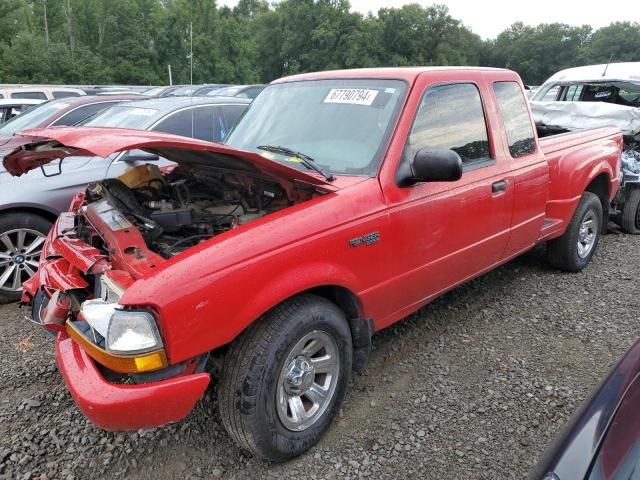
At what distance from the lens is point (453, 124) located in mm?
3328

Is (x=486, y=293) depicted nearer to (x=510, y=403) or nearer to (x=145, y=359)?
(x=510, y=403)

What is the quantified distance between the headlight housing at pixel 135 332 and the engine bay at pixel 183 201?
0.56 metres

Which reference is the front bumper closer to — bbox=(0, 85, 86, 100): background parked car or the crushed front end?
the crushed front end

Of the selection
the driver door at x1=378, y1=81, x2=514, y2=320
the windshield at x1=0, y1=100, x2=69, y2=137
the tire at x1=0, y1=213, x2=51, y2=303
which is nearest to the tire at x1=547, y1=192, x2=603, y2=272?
the driver door at x1=378, y1=81, x2=514, y2=320

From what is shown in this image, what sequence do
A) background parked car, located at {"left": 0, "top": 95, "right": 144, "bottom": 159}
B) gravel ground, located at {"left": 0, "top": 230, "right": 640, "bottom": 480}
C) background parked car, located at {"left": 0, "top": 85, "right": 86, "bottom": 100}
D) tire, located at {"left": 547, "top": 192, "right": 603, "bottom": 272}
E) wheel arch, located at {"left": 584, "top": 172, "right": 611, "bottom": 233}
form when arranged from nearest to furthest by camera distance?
gravel ground, located at {"left": 0, "top": 230, "right": 640, "bottom": 480}
tire, located at {"left": 547, "top": 192, "right": 603, "bottom": 272}
wheel arch, located at {"left": 584, "top": 172, "right": 611, "bottom": 233}
background parked car, located at {"left": 0, "top": 95, "right": 144, "bottom": 159}
background parked car, located at {"left": 0, "top": 85, "right": 86, "bottom": 100}

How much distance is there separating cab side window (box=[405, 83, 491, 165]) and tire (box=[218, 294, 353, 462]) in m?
1.13

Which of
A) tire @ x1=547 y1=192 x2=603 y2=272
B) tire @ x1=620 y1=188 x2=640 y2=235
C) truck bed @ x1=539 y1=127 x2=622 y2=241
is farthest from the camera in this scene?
tire @ x1=620 y1=188 x2=640 y2=235

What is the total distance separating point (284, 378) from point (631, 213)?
5662mm

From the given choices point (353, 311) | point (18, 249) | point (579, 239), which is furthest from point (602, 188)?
point (18, 249)

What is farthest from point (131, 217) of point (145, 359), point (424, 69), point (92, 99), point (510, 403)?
point (92, 99)

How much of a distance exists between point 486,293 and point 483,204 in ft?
4.39

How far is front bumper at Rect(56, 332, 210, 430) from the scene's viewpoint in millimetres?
1994

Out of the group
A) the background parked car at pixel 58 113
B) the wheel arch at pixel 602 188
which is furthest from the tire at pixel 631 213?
the background parked car at pixel 58 113

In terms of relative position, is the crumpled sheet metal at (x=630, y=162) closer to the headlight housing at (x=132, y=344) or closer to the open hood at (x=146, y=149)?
the open hood at (x=146, y=149)
